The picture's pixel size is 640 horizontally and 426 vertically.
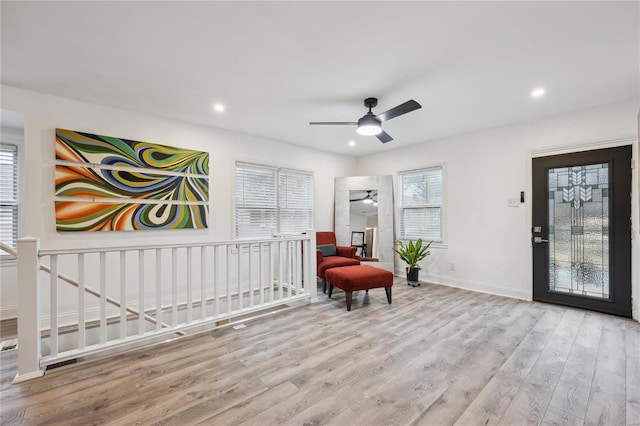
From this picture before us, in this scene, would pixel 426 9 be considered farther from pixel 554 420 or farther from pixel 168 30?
pixel 554 420

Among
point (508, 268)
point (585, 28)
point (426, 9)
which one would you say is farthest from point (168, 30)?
point (508, 268)

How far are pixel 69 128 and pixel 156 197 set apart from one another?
1160mm

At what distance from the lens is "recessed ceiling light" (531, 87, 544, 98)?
2898 mm

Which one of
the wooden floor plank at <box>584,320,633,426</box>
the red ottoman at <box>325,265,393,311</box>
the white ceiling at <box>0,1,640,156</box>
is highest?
the white ceiling at <box>0,1,640,156</box>

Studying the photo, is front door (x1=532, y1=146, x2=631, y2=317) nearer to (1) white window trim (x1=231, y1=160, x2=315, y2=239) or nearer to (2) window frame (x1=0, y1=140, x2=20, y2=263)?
(1) white window trim (x1=231, y1=160, x2=315, y2=239)

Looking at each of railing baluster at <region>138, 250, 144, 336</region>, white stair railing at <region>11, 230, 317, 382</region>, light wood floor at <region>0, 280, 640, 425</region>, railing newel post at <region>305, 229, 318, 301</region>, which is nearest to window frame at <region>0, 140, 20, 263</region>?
Result: white stair railing at <region>11, 230, 317, 382</region>

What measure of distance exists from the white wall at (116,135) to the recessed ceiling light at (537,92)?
3515 millimetres

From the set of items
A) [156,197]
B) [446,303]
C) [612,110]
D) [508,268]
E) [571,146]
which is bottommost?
[446,303]

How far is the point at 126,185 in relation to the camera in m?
3.39

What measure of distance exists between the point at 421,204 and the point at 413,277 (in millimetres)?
1393

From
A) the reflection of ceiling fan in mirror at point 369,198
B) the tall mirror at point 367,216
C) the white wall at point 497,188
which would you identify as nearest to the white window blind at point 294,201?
the tall mirror at point 367,216

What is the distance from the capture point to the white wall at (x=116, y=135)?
2.92 metres

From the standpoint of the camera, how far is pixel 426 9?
180 cm

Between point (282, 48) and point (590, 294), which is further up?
point (282, 48)
